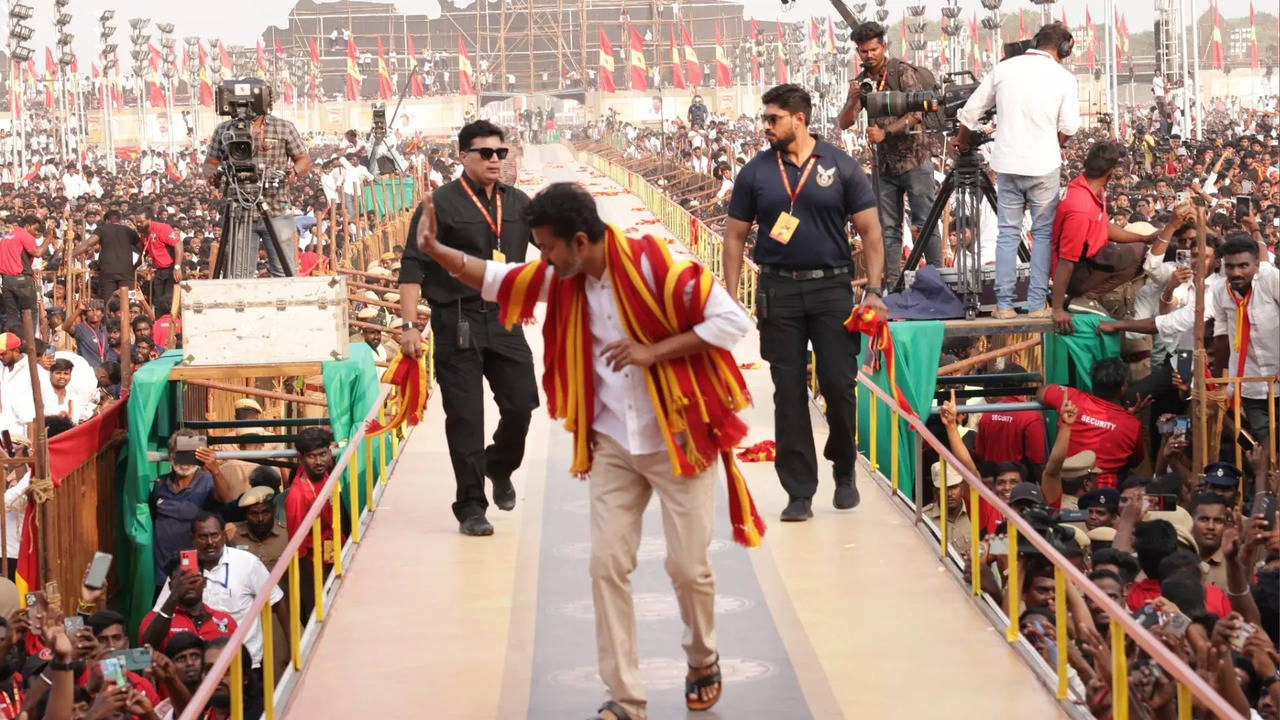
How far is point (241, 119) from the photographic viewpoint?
12.1 meters

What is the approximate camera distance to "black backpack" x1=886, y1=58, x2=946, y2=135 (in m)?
10.9

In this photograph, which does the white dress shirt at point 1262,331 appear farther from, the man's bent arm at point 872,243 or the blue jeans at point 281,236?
the blue jeans at point 281,236

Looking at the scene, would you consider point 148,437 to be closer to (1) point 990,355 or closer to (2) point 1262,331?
(1) point 990,355

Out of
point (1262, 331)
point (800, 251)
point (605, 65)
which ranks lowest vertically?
point (1262, 331)

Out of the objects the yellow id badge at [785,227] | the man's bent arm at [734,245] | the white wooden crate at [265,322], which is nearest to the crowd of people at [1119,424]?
the yellow id badge at [785,227]

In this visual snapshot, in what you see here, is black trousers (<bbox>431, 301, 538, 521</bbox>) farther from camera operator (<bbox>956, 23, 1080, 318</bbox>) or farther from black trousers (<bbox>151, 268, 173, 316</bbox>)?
black trousers (<bbox>151, 268, 173, 316</bbox>)

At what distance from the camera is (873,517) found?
9.24m

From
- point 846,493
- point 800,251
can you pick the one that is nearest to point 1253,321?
point 846,493

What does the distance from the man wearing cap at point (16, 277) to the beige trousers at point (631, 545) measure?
1605cm

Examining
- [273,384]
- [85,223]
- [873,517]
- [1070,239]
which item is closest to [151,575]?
[273,384]

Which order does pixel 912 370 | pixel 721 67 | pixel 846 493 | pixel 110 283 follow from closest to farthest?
pixel 846 493 < pixel 912 370 < pixel 110 283 < pixel 721 67

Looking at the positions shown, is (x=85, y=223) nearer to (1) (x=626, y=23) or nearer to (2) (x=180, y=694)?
(2) (x=180, y=694)

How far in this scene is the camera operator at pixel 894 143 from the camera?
1082cm

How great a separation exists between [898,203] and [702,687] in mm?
6003
